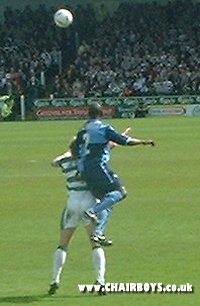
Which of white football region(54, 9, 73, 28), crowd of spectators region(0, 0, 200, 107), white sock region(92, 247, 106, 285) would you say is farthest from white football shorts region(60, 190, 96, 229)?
crowd of spectators region(0, 0, 200, 107)

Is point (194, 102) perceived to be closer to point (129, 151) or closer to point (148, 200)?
point (129, 151)

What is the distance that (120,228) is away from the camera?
17.2 meters

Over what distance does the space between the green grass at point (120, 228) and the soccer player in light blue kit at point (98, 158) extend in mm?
Result: 1113

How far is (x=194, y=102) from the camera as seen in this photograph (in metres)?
48.5

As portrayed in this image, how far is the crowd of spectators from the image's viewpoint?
5397 centimetres

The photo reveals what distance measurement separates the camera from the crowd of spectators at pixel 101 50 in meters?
54.0

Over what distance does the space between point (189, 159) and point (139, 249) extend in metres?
13.3

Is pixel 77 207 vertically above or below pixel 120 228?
above

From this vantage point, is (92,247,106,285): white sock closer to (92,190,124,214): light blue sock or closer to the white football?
(92,190,124,214): light blue sock

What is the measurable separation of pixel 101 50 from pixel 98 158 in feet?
152

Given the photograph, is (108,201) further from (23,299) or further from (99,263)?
(23,299)

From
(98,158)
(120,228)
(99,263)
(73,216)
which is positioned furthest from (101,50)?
(99,263)

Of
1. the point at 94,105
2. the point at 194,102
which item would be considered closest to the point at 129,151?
the point at 194,102

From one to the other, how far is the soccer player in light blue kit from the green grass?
1113 mm
